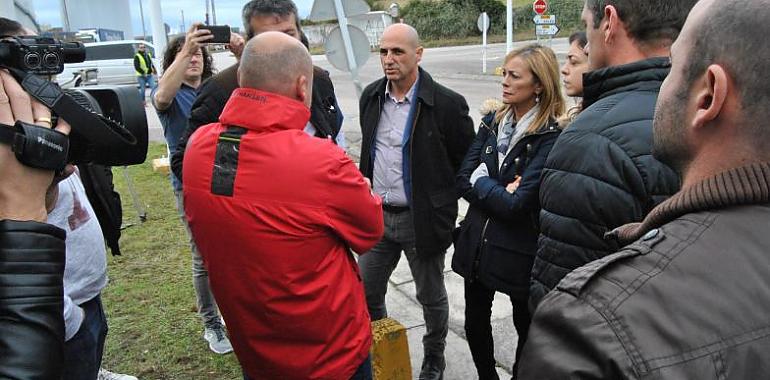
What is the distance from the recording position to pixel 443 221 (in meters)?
3.04

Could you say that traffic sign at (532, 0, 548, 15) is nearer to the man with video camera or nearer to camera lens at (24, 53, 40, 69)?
the man with video camera

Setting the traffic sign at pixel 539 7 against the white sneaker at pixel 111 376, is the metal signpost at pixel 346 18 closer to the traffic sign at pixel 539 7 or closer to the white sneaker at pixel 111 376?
the white sneaker at pixel 111 376

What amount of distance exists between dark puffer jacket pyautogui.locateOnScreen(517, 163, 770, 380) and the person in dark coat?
1.54 meters

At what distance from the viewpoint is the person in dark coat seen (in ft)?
8.13

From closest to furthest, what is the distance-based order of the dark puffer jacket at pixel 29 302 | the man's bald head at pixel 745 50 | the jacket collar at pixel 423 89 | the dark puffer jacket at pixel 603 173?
1. the man's bald head at pixel 745 50
2. the dark puffer jacket at pixel 29 302
3. the dark puffer jacket at pixel 603 173
4. the jacket collar at pixel 423 89

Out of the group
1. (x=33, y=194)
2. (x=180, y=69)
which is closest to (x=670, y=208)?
(x=33, y=194)

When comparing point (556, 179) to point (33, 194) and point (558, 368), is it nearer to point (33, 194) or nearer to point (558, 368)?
point (558, 368)

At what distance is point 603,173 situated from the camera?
150 cm

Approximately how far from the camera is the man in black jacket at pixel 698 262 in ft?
2.53

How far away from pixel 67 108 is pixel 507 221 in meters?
1.82

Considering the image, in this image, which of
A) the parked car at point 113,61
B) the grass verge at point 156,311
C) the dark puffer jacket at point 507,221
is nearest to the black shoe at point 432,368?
the dark puffer jacket at point 507,221

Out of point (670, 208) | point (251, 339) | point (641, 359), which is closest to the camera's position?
point (641, 359)

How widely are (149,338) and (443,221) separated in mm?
2155

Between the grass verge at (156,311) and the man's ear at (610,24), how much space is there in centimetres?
266
